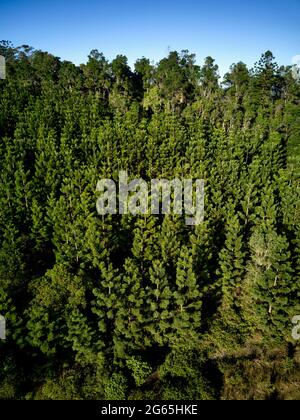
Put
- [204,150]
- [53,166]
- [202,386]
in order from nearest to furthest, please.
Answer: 1. [202,386]
2. [53,166]
3. [204,150]

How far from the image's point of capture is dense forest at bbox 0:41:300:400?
31.3 metres

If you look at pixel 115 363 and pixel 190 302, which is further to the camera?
pixel 190 302

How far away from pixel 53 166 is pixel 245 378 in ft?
146

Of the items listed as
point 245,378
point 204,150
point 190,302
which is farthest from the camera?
point 204,150

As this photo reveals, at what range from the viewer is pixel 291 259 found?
3953 centimetres

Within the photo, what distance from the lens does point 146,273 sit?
40438 millimetres

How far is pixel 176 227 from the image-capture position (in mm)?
42469

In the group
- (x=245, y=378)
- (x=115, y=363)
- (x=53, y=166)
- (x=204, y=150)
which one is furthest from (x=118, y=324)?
(x=204, y=150)

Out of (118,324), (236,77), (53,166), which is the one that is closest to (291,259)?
(118,324)

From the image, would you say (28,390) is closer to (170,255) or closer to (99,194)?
(170,255)

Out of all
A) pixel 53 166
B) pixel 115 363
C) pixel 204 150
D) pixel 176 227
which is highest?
pixel 204 150

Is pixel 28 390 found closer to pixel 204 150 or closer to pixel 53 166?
pixel 53 166

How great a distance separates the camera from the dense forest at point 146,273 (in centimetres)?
3128
